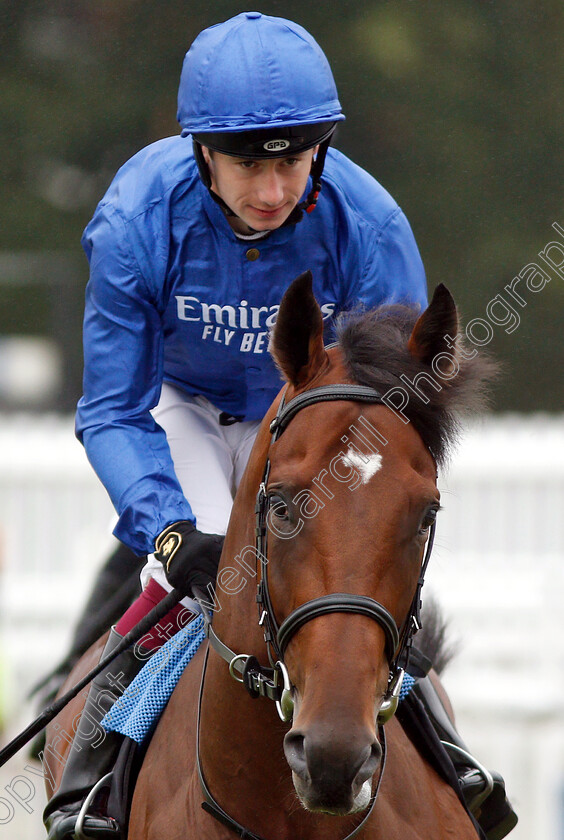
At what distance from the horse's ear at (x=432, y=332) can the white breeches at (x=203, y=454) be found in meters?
1.05

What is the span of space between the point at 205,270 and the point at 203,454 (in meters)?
0.57

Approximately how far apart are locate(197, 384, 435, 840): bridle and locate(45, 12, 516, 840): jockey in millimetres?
426

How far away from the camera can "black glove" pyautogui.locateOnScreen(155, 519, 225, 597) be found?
8.80 feet

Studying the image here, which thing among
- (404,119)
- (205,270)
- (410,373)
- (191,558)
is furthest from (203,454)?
(404,119)

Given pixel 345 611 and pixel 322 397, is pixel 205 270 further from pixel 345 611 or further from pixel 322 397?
pixel 345 611

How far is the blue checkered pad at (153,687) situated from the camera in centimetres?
282

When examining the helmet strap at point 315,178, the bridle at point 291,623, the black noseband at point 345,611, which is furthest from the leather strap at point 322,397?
the helmet strap at point 315,178

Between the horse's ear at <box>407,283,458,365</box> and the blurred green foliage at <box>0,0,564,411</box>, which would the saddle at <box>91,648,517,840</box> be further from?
the blurred green foliage at <box>0,0,564,411</box>

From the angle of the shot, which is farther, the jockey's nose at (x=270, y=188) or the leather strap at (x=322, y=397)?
the jockey's nose at (x=270, y=188)

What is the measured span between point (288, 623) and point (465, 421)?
2.01 ft

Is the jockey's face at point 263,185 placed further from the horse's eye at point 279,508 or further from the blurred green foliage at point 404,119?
the blurred green foliage at point 404,119

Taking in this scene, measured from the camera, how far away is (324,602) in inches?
80.6

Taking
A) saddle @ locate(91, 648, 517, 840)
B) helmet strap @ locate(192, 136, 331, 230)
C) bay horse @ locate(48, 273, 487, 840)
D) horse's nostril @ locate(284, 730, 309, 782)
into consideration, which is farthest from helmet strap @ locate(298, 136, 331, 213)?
horse's nostril @ locate(284, 730, 309, 782)

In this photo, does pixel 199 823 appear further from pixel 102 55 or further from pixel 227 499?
pixel 102 55
